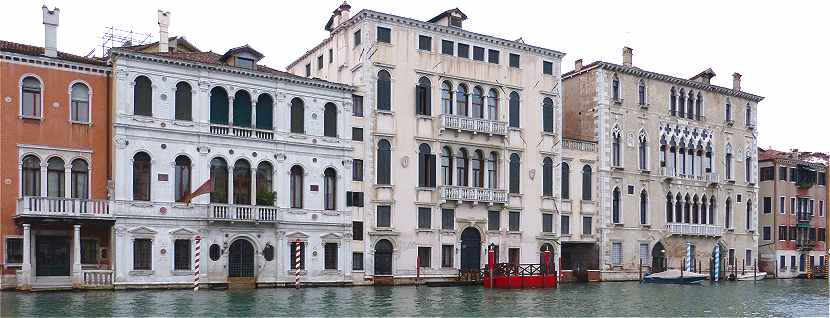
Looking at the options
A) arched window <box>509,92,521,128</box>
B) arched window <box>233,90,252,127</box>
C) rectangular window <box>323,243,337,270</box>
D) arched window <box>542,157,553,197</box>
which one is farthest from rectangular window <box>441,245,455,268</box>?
arched window <box>233,90,252,127</box>

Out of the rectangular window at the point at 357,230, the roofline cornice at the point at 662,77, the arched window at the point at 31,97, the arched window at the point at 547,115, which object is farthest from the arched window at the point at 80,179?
the roofline cornice at the point at 662,77

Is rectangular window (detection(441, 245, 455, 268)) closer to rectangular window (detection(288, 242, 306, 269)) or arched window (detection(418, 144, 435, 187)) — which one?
arched window (detection(418, 144, 435, 187))

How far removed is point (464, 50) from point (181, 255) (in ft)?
49.4

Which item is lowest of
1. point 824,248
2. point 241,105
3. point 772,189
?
point 824,248

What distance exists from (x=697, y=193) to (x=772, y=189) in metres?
8.67

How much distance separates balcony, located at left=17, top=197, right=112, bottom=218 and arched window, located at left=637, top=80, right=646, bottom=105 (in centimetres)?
2715

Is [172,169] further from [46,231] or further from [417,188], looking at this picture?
→ [417,188]

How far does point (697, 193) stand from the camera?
50938 millimetres

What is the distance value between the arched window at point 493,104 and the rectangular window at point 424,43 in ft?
11.8

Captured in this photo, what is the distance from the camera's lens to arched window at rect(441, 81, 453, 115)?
41.2 m

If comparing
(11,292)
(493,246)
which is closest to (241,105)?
(11,292)

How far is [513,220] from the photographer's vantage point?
4316 cm

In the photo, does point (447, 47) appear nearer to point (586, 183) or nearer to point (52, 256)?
point (586, 183)

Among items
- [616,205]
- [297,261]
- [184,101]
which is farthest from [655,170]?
[184,101]
